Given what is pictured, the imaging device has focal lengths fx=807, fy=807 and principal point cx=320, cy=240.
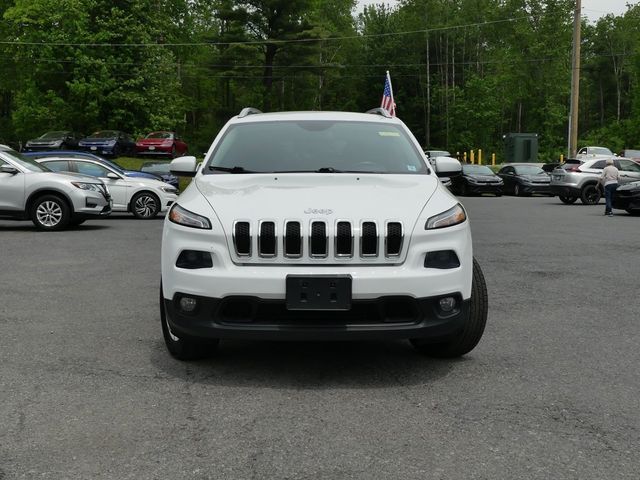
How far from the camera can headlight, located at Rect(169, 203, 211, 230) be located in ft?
15.7

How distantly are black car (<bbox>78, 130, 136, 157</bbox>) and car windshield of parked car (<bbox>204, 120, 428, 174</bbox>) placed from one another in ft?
107

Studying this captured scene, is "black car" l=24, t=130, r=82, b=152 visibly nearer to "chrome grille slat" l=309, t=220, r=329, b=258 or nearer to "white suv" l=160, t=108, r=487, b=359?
"white suv" l=160, t=108, r=487, b=359

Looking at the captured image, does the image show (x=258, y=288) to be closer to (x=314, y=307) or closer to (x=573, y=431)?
(x=314, y=307)

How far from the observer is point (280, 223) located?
4.66m

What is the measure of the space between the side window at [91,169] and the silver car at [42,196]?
299 centimetres

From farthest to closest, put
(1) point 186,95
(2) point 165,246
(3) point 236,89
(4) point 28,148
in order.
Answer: (1) point 186,95 → (3) point 236,89 → (4) point 28,148 → (2) point 165,246

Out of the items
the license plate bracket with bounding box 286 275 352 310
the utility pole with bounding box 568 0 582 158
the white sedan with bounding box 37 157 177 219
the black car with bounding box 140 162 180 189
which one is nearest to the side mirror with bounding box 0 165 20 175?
the white sedan with bounding box 37 157 177 219

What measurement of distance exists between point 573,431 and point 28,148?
36731 mm

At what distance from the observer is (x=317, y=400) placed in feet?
14.6

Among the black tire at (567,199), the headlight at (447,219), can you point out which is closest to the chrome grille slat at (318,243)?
the headlight at (447,219)

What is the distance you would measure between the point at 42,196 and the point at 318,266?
488 inches

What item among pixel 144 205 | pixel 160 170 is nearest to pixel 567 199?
pixel 160 170

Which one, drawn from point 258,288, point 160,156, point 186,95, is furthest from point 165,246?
point 186,95

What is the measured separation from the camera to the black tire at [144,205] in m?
19.6
